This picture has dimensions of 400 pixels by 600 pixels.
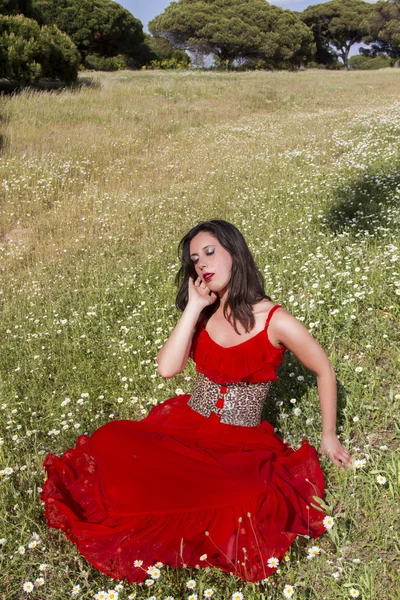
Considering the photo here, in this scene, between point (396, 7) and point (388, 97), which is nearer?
point (388, 97)

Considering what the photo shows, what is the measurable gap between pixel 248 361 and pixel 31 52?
18.2 m

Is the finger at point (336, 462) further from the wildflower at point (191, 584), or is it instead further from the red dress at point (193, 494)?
the wildflower at point (191, 584)

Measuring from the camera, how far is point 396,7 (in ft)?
185

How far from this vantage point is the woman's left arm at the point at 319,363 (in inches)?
118

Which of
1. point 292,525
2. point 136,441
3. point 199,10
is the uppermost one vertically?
point 199,10

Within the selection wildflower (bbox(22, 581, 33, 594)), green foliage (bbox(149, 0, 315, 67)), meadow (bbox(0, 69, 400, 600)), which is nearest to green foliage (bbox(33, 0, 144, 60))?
green foliage (bbox(149, 0, 315, 67))

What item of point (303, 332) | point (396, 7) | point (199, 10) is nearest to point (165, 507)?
point (303, 332)

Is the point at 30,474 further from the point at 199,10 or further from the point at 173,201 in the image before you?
the point at 199,10

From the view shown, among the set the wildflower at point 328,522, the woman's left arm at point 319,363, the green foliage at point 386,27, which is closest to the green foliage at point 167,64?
the green foliage at point 386,27

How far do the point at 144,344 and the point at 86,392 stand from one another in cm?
88

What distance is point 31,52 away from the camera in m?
18.2

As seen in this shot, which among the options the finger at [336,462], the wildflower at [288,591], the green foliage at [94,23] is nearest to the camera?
the wildflower at [288,591]

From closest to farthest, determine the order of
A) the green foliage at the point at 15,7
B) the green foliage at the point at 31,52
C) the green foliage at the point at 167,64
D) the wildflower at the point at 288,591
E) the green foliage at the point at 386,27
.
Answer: the wildflower at the point at 288,591 → the green foliage at the point at 31,52 → the green foliage at the point at 15,7 → the green foliage at the point at 167,64 → the green foliage at the point at 386,27

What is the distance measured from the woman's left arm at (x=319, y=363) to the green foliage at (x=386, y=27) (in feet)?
202
